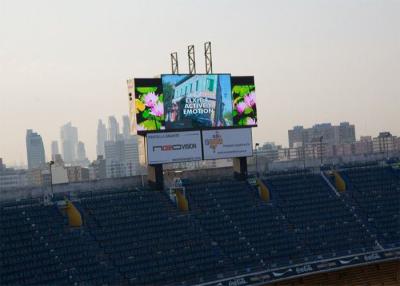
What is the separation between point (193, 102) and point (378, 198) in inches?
713

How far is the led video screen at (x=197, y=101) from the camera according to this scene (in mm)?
47594

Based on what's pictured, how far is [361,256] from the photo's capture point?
157 feet

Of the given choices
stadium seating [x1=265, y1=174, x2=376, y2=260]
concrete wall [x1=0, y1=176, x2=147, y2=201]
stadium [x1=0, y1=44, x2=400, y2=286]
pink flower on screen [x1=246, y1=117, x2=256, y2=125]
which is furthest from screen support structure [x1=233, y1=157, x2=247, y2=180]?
concrete wall [x1=0, y1=176, x2=147, y2=201]

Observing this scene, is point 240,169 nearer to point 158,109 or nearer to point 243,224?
point 243,224

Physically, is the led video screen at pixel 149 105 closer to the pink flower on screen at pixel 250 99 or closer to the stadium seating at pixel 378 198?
the pink flower on screen at pixel 250 99

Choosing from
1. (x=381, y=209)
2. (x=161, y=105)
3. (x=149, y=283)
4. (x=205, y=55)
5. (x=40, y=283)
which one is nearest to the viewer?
(x=40, y=283)

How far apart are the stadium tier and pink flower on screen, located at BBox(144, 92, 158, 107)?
596cm

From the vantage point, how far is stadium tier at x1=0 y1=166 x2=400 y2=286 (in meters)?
39.5

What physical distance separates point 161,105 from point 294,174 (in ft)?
48.4

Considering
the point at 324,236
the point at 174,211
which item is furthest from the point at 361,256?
the point at 174,211

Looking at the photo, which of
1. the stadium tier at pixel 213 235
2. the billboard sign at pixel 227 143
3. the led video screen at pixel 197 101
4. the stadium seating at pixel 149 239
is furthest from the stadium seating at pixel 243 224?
the led video screen at pixel 197 101

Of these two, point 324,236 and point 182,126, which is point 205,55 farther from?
point 324,236

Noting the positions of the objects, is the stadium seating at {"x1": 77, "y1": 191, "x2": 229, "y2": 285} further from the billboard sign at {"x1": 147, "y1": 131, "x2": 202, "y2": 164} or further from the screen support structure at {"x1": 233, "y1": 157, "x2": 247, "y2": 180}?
the screen support structure at {"x1": 233, "y1": 157, "x2": 247, "y2": 180}

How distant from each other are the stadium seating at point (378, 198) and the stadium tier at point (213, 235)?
107 millimetres
